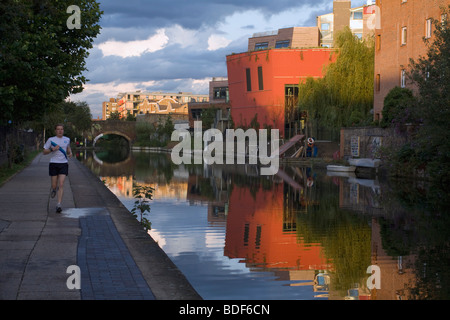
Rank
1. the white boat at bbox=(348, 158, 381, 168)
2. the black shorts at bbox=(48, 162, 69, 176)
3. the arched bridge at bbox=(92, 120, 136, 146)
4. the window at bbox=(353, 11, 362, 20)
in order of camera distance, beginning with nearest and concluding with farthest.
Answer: the black shorts at bbox=(48, 162, 69, 176)
the white boat at bbox=(348, 158, 381, 168)
the window at bbox=(353, 11, 362, 20)
the arched bridge at bbox=(92, 120, 136, 146)

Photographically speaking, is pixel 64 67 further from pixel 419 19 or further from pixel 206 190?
pixel 419 19

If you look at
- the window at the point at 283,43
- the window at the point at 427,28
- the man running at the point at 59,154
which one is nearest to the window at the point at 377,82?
the window at the point at 427,28

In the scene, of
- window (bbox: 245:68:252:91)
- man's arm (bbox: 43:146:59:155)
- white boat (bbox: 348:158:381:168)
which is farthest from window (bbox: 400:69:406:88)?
man's arm (bbox: 43:146:59:155)

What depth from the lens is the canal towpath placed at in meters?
6.43

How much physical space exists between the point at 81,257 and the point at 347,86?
4230 cm

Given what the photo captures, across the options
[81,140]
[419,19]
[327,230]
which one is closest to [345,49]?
[419,19]

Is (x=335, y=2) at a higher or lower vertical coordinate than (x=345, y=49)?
higher

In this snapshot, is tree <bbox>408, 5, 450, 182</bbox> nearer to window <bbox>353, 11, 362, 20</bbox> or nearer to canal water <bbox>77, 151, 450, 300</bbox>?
A: canal water <bbox>77, 151, 450, 300</bbox>

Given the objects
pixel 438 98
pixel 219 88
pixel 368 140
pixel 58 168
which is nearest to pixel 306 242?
pixel 58 168

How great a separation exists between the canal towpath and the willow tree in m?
35.8

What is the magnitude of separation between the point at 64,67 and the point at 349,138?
965 inches

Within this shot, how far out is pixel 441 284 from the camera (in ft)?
25.6

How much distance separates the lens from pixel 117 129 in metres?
114

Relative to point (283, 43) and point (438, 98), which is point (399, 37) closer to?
point (438, 98)
